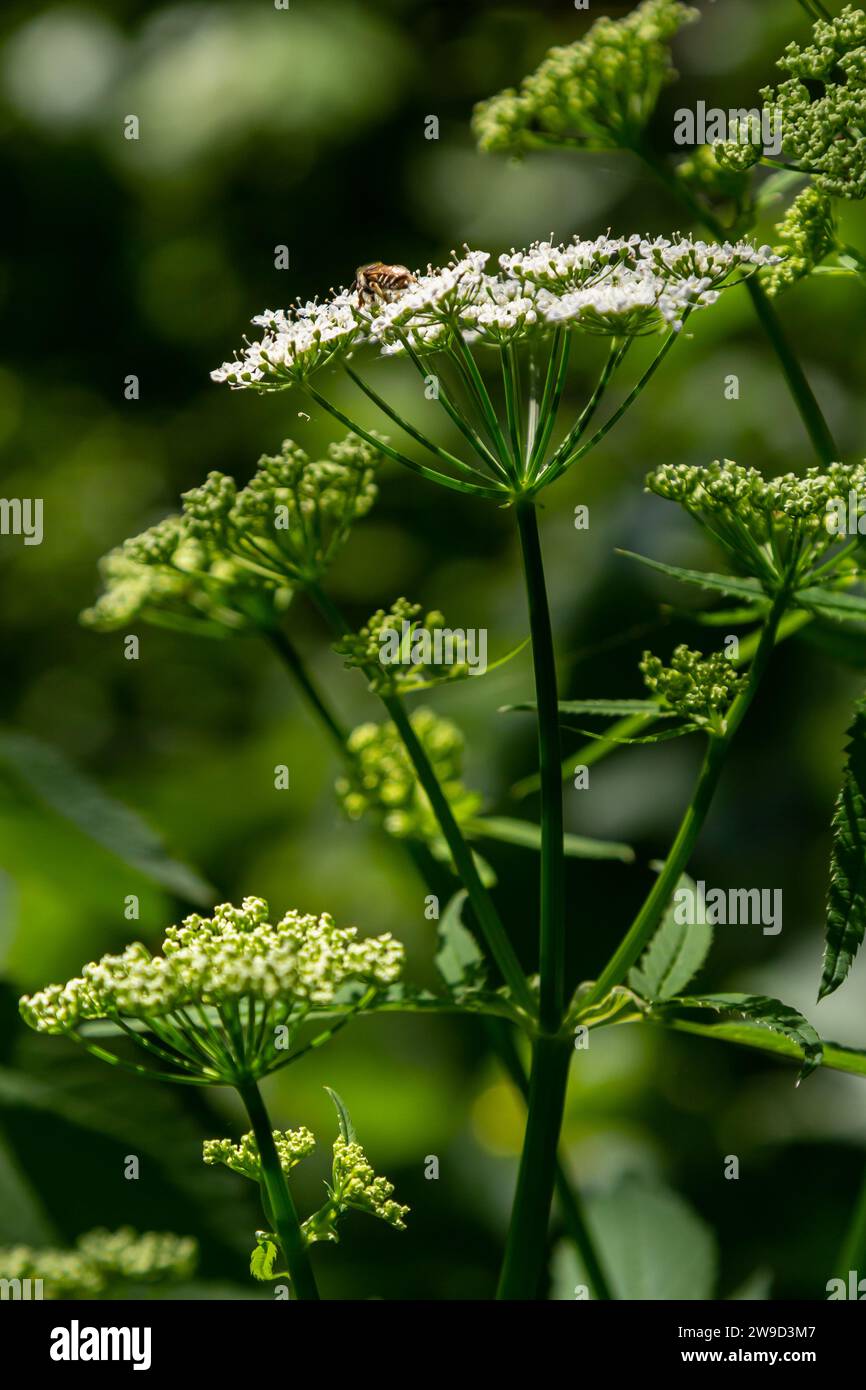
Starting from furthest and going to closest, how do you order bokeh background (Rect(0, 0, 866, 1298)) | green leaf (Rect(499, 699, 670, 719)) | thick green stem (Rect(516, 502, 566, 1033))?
bokeh background (Rect(0, 0, 866, 1298)) → green leaf (Rect(499, 699, 670, 719)) → thick green stem (Rect(516, 502, 566, 1033))

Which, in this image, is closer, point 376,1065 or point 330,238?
point 376,1065

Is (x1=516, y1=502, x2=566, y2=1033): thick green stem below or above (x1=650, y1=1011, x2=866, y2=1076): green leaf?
above

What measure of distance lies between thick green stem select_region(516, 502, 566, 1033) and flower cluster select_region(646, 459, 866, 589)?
0.13 m

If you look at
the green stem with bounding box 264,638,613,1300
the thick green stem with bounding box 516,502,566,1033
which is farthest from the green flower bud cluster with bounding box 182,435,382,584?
the thick green stem with bounding box 516,502,566,1033

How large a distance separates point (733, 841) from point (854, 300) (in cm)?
115

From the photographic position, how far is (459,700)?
227 cm

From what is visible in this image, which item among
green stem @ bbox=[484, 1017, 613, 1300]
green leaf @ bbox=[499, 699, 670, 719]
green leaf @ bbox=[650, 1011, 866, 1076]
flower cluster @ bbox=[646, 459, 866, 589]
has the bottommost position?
green stem @ bbox=[484, 1017, 613, 1300]

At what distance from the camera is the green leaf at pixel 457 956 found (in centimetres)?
102

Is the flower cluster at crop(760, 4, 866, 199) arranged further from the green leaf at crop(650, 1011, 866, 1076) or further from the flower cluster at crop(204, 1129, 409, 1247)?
the flower cluster at crop(204, 1129, 409, 1247)

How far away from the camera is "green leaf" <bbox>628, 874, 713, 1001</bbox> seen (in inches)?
38.8

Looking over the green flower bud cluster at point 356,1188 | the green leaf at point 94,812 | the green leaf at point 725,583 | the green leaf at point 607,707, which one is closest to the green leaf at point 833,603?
the green leaf at point 725,583

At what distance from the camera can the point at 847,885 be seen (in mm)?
842
